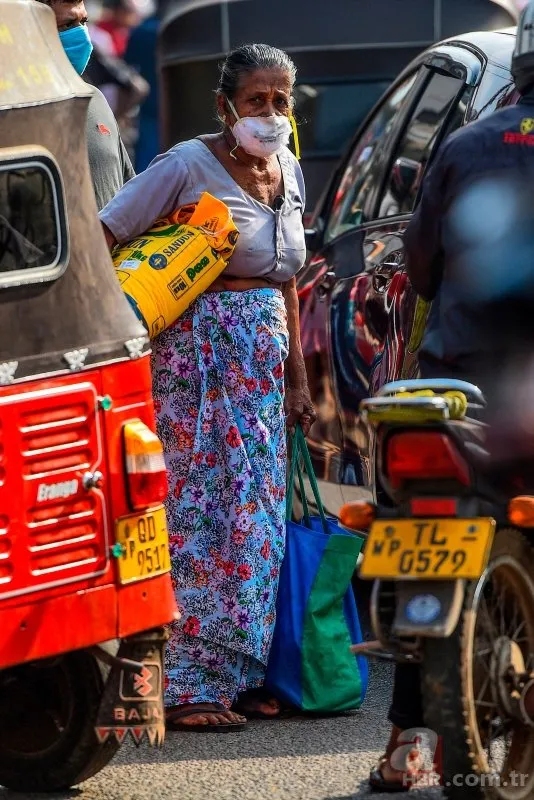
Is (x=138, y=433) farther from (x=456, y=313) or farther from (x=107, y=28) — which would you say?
(x=107, y=28)

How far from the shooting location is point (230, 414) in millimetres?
6168

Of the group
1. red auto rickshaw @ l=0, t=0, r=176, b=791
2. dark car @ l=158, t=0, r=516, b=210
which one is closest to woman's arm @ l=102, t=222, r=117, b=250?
red auto rickshaw @ l=0, t=0, r=176, b=791

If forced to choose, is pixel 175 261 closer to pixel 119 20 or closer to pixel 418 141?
pixel 418 141

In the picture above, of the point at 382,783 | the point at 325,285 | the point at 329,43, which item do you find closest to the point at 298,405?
the point at 325,285

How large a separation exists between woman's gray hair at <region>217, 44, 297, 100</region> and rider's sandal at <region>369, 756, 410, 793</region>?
2.18 meters

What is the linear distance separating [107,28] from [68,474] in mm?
11058

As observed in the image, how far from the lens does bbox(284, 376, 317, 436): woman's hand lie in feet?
21.2

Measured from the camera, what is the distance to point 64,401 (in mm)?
4855

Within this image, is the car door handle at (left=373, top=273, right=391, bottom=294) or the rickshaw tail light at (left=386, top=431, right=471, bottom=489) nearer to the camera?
the rickshaw tail light at (left=386, top=431, right=471, bottom=489)

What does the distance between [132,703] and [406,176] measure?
2773 millimetres

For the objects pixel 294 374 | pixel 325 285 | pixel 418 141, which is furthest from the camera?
pixel 325 285

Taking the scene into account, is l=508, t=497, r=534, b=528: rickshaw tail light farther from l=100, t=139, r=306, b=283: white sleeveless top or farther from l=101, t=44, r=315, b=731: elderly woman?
l=100, t=139, r=306, b=283: white sleeveless top

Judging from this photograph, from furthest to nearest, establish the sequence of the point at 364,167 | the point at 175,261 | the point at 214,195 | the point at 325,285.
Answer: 1. the point at 364,167
2. the point at 325,285
3. the point at 214,195
4. the point at 175,261

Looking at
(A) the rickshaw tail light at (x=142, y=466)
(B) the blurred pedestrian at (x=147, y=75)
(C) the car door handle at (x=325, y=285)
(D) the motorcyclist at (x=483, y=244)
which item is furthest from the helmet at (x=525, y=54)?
(B) the blurred pedestrian at (x=147, y=75)
